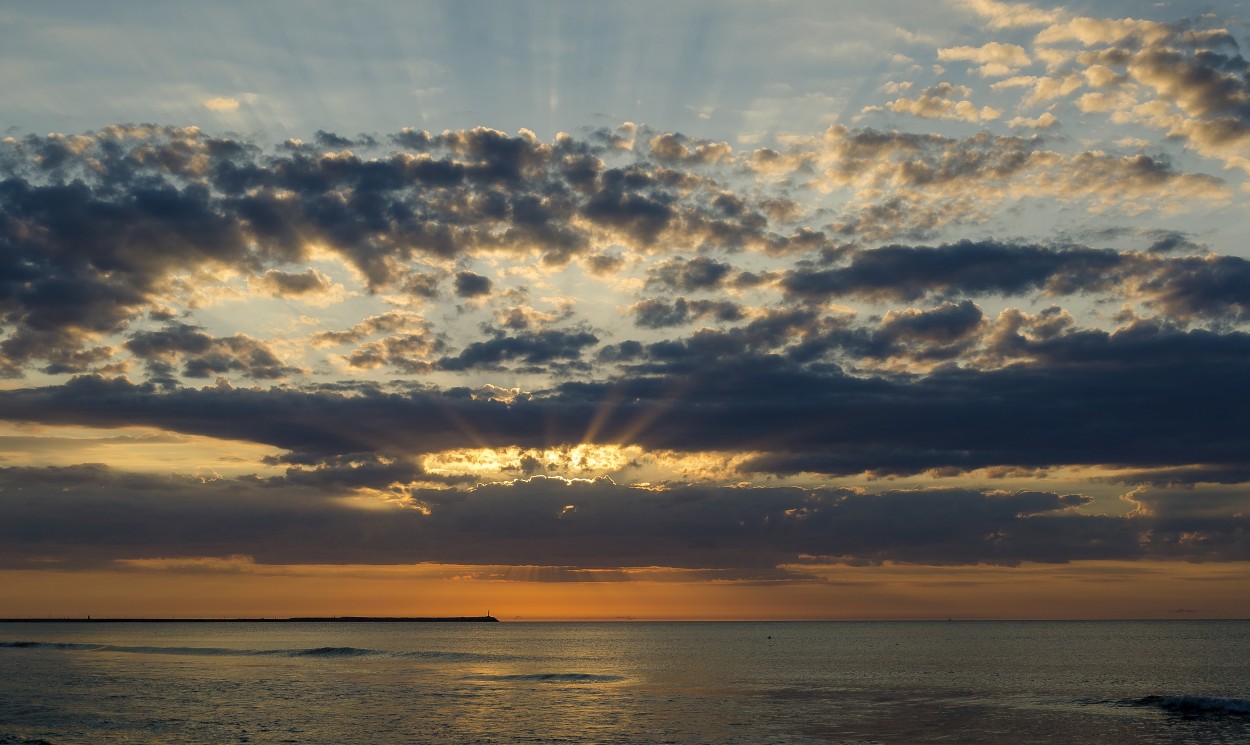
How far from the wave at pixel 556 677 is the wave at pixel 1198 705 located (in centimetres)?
5687

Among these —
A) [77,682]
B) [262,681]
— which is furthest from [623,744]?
[77,682]

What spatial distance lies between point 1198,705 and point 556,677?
69.2 metres

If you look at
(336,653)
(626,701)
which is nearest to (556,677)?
(626,701)

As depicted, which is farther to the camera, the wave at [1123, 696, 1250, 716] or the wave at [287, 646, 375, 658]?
the wave at [287, 646, 375, 658]

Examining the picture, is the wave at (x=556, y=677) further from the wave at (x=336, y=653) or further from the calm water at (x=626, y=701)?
the wave at (x=336, y=653)

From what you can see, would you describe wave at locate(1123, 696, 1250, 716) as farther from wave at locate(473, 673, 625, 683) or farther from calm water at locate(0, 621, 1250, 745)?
wave at locate(473, 673, 625, 683)

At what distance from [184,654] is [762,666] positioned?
339 ft

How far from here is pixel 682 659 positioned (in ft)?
549

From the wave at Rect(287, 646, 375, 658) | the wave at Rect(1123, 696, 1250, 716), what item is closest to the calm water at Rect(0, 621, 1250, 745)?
the wave at Rect(1123, 696, 1250, 716)

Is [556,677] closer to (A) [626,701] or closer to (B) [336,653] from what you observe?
(A) [626,701]

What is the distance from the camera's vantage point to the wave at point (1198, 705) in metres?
76.7

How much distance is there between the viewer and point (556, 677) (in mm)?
121625

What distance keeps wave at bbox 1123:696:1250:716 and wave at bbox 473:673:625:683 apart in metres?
56.9

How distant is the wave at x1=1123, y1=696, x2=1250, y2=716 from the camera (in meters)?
76.7
